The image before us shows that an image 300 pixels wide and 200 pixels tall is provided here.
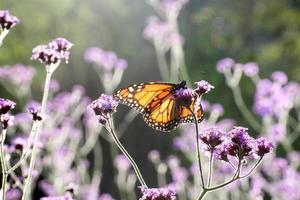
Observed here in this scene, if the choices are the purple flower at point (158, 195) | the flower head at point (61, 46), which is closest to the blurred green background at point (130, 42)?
the flower head at point (61, 46)

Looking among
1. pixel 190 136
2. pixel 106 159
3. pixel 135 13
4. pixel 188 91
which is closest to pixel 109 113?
pixel 188 91

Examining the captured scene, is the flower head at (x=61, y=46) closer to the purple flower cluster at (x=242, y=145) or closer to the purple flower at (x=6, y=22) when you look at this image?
the purple flower at (x=6, y=22)

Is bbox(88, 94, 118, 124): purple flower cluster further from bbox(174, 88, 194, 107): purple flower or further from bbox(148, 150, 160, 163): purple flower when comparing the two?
bbox(148, 150, 160, 163): purple flower

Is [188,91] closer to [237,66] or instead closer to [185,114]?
[185,114]

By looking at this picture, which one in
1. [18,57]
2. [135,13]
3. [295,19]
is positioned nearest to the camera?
[18,57]

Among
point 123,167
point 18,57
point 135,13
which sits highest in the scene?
point 135,13

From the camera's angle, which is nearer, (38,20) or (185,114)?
(185,114)

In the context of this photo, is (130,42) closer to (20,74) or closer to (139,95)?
(20,74)

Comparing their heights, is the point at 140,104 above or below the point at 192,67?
below
